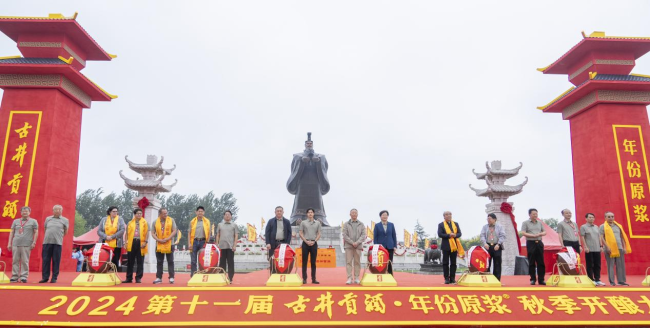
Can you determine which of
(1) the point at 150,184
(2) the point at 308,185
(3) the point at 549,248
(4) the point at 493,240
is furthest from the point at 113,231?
(3) the point at 549,248

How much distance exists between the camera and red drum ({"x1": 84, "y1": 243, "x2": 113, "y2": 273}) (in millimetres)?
6770

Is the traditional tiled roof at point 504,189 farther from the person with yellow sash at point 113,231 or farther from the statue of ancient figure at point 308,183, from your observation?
the person with yellow sash at point 113,231

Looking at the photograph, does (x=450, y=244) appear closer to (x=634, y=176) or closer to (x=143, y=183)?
(x=634, y=176)

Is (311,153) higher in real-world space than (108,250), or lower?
higher

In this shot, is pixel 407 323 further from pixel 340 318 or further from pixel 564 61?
pixel 564 61

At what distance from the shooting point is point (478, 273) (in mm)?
7078

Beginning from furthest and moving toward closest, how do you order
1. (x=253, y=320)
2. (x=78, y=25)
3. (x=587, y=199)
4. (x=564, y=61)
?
(x=564, y=61) → (x=587, y=199) → (x=78, y=25) → (x=253, y=320)

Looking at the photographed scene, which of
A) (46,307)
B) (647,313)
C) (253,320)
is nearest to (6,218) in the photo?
(46,307)

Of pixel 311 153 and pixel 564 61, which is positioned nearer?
pixel 564 61

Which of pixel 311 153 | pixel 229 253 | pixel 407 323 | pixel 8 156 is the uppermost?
pixel 311 153

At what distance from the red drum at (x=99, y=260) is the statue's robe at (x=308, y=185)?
11.9 metres

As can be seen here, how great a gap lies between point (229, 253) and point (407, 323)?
376cm

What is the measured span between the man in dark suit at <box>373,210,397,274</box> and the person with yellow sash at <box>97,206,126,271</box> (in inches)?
194

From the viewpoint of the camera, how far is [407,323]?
5680mm
